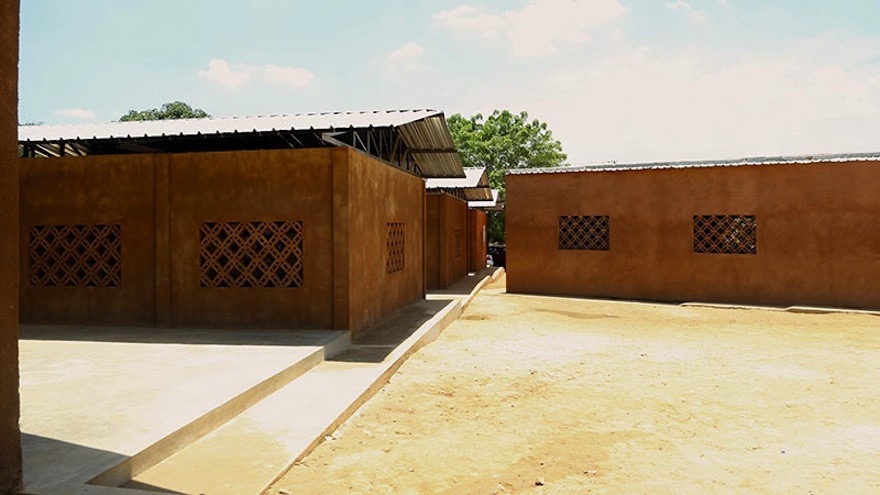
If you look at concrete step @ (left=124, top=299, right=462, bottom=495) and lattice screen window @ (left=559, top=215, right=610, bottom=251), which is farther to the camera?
lattice screen window @ (left=559, top=215, right=610, bottom=251)

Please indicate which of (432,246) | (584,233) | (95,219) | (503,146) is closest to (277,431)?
(95,219)

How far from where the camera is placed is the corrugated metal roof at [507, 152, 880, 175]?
38.9 ft

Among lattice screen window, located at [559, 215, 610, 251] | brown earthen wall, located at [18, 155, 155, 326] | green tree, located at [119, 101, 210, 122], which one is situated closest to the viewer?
brown earthen wall, located at [18, 155, 155, 326]

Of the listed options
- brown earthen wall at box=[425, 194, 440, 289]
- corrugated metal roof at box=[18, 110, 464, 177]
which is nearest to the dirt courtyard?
corrugated metal roof at box=[18, 110, 464, 177]

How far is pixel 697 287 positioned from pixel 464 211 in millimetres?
7278

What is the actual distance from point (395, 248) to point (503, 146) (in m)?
22.9

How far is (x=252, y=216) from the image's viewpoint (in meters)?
7.12

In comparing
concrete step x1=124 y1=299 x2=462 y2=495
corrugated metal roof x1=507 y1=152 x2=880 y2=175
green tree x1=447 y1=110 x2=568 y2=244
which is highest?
green tree x1=447 y1=110 x2=568 y2=244

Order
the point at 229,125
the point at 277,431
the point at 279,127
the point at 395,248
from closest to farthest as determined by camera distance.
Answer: the point at 277,431 → the point at 279,127 → the point at 229,125 → the point at 395,248

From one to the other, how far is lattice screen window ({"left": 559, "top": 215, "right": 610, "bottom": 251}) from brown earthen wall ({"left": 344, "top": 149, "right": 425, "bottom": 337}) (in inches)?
180

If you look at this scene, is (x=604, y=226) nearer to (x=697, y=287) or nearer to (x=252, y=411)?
(x=697, y=287)

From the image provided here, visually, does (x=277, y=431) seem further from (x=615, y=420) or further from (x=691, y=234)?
(x=691, y=234)

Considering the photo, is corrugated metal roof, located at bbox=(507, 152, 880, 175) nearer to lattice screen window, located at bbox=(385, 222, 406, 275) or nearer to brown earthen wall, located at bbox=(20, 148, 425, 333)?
lattice screen window, located at bbox=(385, 222, 406, 275)

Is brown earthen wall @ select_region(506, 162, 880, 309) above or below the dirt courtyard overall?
above
